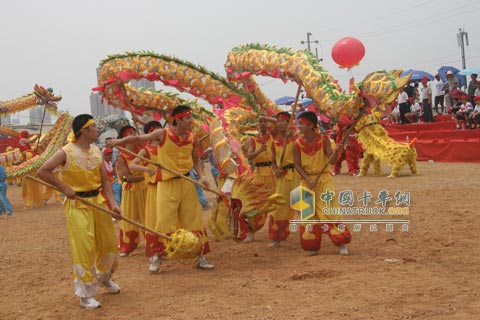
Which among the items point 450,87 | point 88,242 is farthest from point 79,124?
point 450,87

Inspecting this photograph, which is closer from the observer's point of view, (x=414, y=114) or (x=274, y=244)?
(x=274, y=244)

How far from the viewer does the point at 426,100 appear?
18859 millimetres

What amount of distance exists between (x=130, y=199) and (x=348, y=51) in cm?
342

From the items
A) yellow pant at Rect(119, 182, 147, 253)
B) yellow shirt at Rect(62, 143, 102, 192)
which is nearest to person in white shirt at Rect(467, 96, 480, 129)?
yellow pant at Rect(119, 182, 147, 253)

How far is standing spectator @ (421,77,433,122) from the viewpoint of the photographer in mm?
18500

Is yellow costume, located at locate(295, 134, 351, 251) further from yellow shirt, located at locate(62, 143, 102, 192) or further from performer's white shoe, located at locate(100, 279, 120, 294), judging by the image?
yellow shirt, located at locate(62, 143, 102, 192)

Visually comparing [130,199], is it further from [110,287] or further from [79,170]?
[79,170]

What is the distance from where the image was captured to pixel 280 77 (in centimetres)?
772

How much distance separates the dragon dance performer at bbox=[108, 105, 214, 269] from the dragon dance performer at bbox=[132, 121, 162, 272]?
0.30 feet

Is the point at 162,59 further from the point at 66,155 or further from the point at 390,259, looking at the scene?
the point at 390,259

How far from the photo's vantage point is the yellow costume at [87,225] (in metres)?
4.80

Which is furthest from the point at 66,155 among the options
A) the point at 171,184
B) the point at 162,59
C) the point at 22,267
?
the point at 162,59

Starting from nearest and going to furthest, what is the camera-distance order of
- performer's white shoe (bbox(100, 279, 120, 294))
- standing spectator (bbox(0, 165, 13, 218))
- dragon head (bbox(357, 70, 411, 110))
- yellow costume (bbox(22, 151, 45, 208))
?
performer's white shoe (bbox(100, 279, 120, 294))
dragon head (bbox(357, 70, 411, 110))
standing spectator (bbox(0, 165, 13, 218))
yellow costume (bbox(22, 151, 45, 208))

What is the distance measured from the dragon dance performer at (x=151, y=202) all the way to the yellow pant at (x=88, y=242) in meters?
1.11
